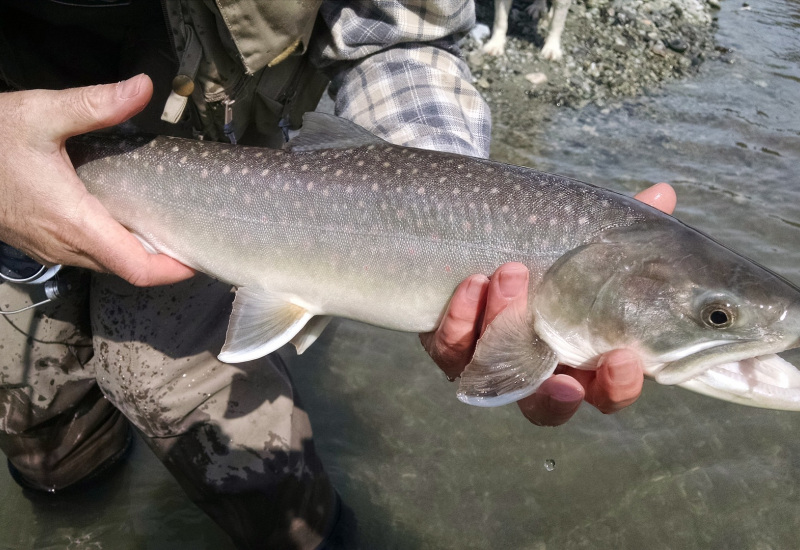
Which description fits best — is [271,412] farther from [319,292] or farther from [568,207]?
[568,207]

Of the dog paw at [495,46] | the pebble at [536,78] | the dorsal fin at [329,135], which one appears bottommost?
the pebble at [536,78]

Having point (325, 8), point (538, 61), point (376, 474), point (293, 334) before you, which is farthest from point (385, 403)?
point (538, 61)

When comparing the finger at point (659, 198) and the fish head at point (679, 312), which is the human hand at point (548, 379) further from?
the finger at point (659, 198)

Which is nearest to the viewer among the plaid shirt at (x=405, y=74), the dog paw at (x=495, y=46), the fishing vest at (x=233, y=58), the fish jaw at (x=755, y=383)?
the fish jaw at (x=755, y=383)

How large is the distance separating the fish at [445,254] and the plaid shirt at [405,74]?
41 cm

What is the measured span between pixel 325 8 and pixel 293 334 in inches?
55.8

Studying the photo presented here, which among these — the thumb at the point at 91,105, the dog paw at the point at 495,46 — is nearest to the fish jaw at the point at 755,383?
the thumb at the point at 91,105

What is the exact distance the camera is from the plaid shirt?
2676mm

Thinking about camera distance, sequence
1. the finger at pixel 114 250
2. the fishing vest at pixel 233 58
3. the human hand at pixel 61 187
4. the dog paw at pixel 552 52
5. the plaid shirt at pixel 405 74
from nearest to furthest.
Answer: the human hand at pixel 61 187 < the finger at pixel 114 250 < the fishing vest at pixel 233 58 < the plaid shirt at pixel 405 74 < the dog paw at pixel 552 52

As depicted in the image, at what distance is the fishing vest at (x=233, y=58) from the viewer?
242 cm

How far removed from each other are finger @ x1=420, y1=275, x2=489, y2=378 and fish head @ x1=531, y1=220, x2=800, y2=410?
0.19 m

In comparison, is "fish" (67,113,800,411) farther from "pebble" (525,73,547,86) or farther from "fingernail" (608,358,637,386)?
"pebble" (525,73,547,86)

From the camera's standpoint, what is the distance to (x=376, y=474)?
3561 mm

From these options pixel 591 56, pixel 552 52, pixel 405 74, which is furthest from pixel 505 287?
pixel 591 56
